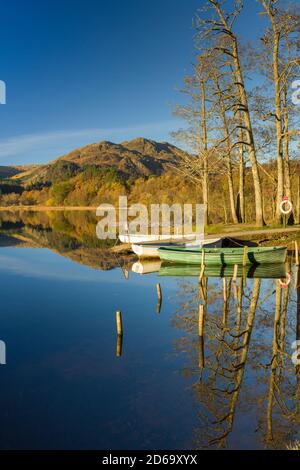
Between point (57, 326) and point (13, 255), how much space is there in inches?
907

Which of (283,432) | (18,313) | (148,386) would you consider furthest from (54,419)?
(18,313)

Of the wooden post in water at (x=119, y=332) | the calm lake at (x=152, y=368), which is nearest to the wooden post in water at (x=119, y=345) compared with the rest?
the wooden post in water at (x=119, y=332)

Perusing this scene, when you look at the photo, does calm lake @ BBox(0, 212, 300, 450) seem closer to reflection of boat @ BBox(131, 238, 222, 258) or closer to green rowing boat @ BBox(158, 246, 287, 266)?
green rowing boat @ BBox(158, 246, 287, 266)

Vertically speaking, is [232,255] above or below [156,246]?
below

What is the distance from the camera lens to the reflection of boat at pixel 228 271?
22472 millimetres

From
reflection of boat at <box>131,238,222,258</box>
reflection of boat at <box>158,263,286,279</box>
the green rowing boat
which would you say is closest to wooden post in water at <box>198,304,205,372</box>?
reflection of boat at <box>158,263,286,279</box>

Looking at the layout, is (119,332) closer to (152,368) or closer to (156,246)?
(152,368)

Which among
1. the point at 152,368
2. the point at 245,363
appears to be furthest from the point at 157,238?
the point at 245,363

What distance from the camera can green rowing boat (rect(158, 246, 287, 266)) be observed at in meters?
23.8

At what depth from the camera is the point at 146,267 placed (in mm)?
27219

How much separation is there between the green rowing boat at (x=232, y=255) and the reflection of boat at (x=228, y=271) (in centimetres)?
31

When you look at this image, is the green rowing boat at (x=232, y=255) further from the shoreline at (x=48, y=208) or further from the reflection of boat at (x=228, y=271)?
the shoreline at (x=48, y=208)

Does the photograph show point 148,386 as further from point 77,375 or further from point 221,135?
point 221,135

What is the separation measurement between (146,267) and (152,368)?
1576 cm
